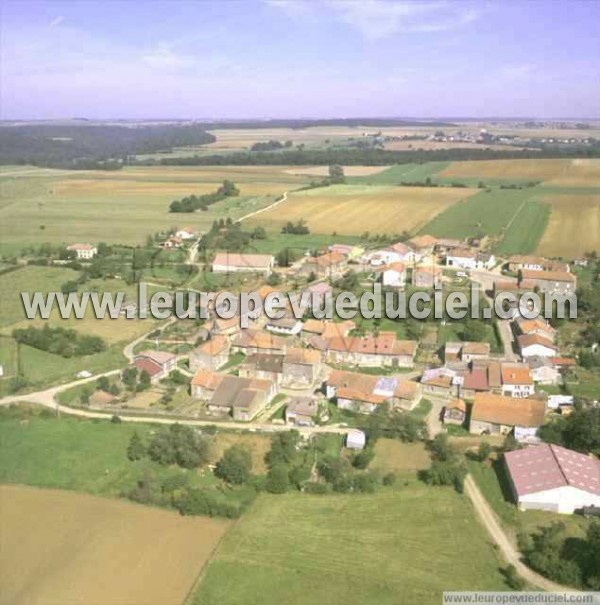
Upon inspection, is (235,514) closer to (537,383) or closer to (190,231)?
(537,383)

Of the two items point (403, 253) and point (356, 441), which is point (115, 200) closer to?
point (403, 253)

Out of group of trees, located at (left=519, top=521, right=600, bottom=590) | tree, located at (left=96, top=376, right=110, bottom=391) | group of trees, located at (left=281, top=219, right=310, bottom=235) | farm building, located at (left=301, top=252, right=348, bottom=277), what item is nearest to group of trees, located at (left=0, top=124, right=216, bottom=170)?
group of trees, located at (left=281, top=219, right=310, bottom=235)

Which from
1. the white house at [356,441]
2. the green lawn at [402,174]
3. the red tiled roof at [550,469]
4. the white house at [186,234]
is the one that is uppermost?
the green lawn at [402,174]

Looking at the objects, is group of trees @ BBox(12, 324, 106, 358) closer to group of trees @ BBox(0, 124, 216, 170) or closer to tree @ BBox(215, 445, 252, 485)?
tree @ BBox(215, 445, 252, 485)

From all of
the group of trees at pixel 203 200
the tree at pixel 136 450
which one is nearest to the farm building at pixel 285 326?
the tree at pixel 136 450

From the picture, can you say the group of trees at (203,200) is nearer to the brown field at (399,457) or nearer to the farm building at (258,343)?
the farm building at (258,343)

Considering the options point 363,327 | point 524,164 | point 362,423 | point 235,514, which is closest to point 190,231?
point 363,327

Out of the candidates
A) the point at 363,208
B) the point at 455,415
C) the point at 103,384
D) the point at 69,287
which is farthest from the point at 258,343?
the point at 363,208
